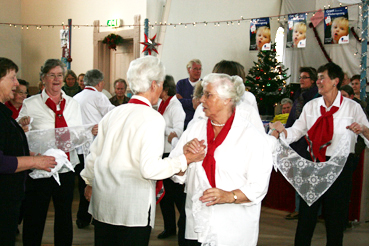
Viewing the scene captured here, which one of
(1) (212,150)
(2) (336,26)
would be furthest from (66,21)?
(1) (212,150)

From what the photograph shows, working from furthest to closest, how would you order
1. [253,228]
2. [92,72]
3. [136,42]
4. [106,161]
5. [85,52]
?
[85,52] → [136,42] → [92,72] → [253,228] → [106,161]

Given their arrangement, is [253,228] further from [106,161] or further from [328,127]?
[328,127]

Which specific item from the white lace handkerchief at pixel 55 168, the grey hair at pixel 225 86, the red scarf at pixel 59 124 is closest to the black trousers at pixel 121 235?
the white lace handkerchief at pixel 55 168

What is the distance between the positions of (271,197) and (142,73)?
4.03 meters

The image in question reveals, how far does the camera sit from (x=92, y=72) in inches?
189

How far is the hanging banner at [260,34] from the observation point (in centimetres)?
971

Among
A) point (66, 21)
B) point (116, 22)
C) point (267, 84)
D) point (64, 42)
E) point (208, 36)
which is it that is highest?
point (66, 21)

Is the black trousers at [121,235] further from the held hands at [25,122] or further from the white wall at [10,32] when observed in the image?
the white wall at [10,32]

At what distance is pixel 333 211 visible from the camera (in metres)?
3.43

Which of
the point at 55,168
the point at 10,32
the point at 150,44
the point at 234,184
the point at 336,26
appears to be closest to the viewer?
the point at 234,184

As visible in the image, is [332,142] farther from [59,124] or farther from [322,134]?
[59,124]

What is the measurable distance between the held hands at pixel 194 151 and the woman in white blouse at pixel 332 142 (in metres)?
1.25

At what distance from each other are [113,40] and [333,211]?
884cm

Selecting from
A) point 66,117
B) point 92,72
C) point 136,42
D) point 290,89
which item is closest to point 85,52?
point 136,42
